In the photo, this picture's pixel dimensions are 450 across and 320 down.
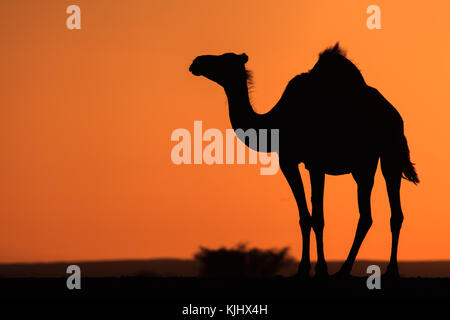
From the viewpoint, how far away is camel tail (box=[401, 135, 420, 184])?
20.6m

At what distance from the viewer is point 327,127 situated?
19766mm

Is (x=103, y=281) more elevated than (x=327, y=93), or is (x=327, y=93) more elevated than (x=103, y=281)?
(x=327, y=93)

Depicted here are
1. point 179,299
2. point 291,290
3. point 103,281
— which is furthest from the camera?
point 103,281

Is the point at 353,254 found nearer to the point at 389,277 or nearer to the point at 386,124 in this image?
the point at 389,277

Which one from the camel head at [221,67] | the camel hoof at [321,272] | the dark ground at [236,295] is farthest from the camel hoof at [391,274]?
the camel head at [221,67]

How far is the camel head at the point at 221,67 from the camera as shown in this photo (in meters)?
20.0

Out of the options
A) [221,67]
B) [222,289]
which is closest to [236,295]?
[222,289]

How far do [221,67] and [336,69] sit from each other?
2.25 meters

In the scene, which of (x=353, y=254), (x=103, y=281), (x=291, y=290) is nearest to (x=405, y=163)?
(x=353, y=254)

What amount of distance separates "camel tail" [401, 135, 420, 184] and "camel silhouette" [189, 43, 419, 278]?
0.18 feet

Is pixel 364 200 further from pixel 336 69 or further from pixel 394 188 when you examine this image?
pixel 336 69

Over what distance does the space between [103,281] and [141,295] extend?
281 cm
